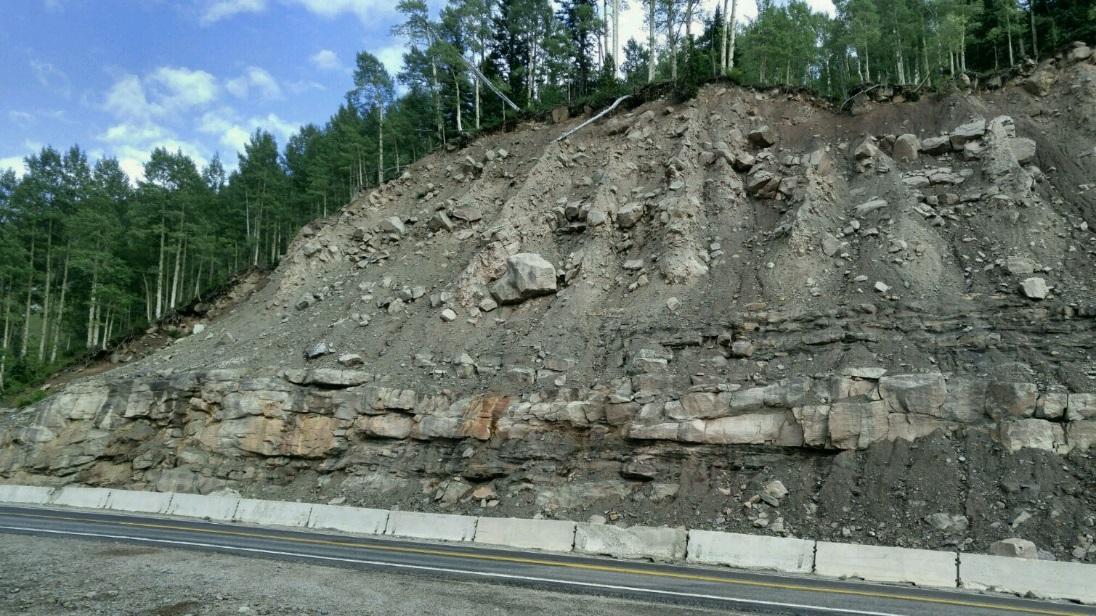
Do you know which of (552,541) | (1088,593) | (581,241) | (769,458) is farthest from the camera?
(581,241)

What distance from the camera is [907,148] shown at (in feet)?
68.9

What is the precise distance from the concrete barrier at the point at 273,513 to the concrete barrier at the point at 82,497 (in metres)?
5.40

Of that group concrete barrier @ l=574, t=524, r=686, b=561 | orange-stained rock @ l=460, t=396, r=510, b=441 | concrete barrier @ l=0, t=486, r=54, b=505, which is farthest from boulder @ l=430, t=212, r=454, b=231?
concrete barrier @ l=0, t=486, r=54, b=505

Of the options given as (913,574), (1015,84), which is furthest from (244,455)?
(1015,84)

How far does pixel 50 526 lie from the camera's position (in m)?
13.5

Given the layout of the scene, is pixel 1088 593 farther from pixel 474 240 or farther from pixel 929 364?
pixel 474 240

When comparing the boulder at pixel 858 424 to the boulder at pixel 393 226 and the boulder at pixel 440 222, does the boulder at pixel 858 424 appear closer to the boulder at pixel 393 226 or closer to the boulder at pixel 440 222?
the boulder at pixel 440 222

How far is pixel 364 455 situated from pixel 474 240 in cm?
937

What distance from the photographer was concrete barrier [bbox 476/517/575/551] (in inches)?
524

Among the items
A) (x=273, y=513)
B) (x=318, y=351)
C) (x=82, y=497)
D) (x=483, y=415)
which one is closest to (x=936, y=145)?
(x=483, y=415)

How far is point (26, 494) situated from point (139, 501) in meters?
4.48

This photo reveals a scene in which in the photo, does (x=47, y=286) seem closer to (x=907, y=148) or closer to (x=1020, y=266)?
(x=907, y=148)

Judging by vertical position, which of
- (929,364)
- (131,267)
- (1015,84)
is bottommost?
(929,364)

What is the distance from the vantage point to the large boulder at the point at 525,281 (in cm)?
2028
